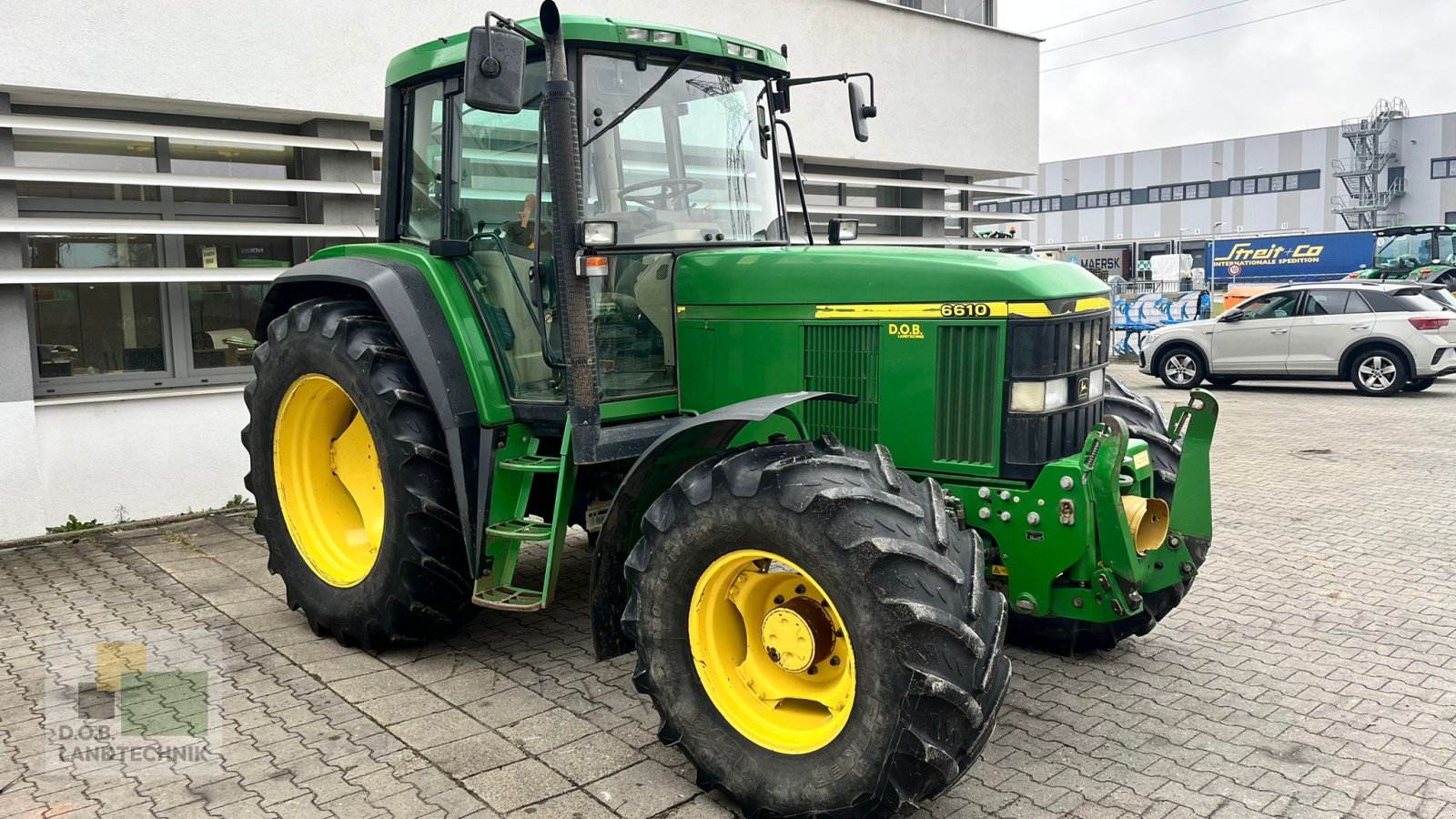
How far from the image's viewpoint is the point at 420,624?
472 cm

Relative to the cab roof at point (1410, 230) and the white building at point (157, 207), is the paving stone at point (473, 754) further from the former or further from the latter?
the cab roof at point (1410, 230)

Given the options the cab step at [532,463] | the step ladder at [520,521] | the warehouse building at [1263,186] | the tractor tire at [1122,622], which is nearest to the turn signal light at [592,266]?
the step ladder at [520,521]

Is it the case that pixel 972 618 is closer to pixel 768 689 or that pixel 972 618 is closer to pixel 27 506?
pixel 768 689

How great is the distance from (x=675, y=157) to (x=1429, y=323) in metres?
14.0

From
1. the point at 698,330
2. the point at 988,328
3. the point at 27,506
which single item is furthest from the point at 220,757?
the point at 27,506

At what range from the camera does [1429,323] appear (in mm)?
14617

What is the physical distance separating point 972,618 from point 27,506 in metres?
6.27

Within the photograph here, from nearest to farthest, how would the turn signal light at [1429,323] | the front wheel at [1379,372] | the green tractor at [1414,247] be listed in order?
the turn signal light at [1429,323], the front wheel at [1379,372], the green tractor at [1414,247]

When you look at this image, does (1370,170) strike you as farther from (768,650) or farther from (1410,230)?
(768,650)

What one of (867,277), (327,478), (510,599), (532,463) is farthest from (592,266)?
(327,478)

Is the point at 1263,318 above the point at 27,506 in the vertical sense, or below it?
above

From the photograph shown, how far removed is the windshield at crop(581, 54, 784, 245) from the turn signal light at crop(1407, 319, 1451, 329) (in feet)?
43.6

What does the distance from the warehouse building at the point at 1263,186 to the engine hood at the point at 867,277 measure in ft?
139

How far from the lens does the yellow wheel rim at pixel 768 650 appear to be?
3.41 metres
